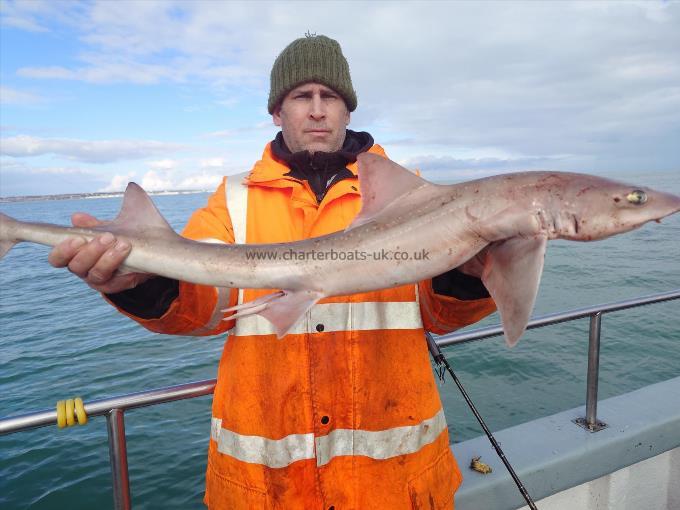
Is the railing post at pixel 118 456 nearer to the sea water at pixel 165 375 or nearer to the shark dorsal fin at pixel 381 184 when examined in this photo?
the sea water at pixel 165 375

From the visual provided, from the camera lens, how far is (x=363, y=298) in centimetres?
282

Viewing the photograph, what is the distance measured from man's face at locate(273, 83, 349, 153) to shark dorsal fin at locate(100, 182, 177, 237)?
3.99 feet

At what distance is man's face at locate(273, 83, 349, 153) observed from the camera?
3429 mm

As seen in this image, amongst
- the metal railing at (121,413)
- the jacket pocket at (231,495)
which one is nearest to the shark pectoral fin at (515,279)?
the metal railing at (121,413)

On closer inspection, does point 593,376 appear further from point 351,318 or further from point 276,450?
point 276,450

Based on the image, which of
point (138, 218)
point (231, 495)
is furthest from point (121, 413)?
point (138, 218)

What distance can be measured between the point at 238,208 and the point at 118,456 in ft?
5.38

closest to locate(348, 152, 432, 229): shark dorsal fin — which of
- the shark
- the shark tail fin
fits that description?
the shark

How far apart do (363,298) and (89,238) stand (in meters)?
1.51

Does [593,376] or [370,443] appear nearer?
[370,443]

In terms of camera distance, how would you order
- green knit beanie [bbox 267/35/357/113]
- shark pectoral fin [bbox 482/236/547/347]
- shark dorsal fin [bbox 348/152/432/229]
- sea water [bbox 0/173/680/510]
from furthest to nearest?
Answer: 1. sea water [bbox 0/173/680/510]
2. green knit beanie [bbox 267/35/357/113]
3. shark dorsal fin [bbox 348/152/432/229]
4. shark pectoral fin [bbox 482/236/547/347]

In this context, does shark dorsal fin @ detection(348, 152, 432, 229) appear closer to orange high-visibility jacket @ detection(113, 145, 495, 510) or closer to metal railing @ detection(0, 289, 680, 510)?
orange high-visibility jacket @ detection(113, 145, 495, 510)

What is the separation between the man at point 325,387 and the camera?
2.65 meters

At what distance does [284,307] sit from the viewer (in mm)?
2363
